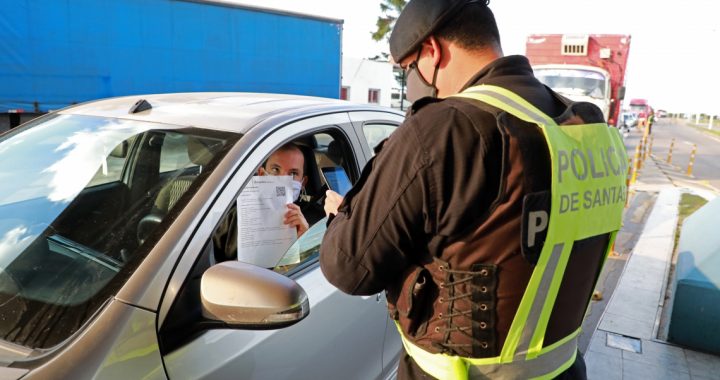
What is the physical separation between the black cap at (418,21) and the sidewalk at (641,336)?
284 centimetres

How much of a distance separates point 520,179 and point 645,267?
16.6 feet

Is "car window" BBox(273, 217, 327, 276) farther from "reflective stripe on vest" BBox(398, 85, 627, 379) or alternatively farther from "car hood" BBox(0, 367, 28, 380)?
"car hood" BBox(0, 367, 28, 380)

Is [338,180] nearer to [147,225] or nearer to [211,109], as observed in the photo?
[211,109]

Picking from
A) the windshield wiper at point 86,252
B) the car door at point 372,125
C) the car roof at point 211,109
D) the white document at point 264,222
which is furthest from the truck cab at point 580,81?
the windshield wiper at point 86,252

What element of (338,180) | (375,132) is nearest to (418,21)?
(338,180)

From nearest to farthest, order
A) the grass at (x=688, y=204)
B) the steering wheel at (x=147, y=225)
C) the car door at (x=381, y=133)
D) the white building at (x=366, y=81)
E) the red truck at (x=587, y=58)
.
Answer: the steering wheel at (x=147, y=225) → the car door at (x=381, y=133) → the grass at (x=688, y=204) → the red truck at (x=587, y=58) → the white building at (x=366, y=81)

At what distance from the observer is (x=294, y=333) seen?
167 cm

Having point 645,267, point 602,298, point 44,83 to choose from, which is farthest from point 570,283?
point 44,83

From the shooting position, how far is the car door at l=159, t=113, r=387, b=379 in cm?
135

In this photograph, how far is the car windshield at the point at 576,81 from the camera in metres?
13.5

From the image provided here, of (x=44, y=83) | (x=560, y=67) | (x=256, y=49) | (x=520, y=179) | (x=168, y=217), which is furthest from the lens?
(x=560, y=67)

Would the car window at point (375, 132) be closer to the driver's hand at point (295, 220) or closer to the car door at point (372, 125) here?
the car door at point (372, 125)

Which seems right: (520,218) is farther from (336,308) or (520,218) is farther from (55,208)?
(55,208)

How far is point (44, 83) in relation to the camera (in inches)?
359
